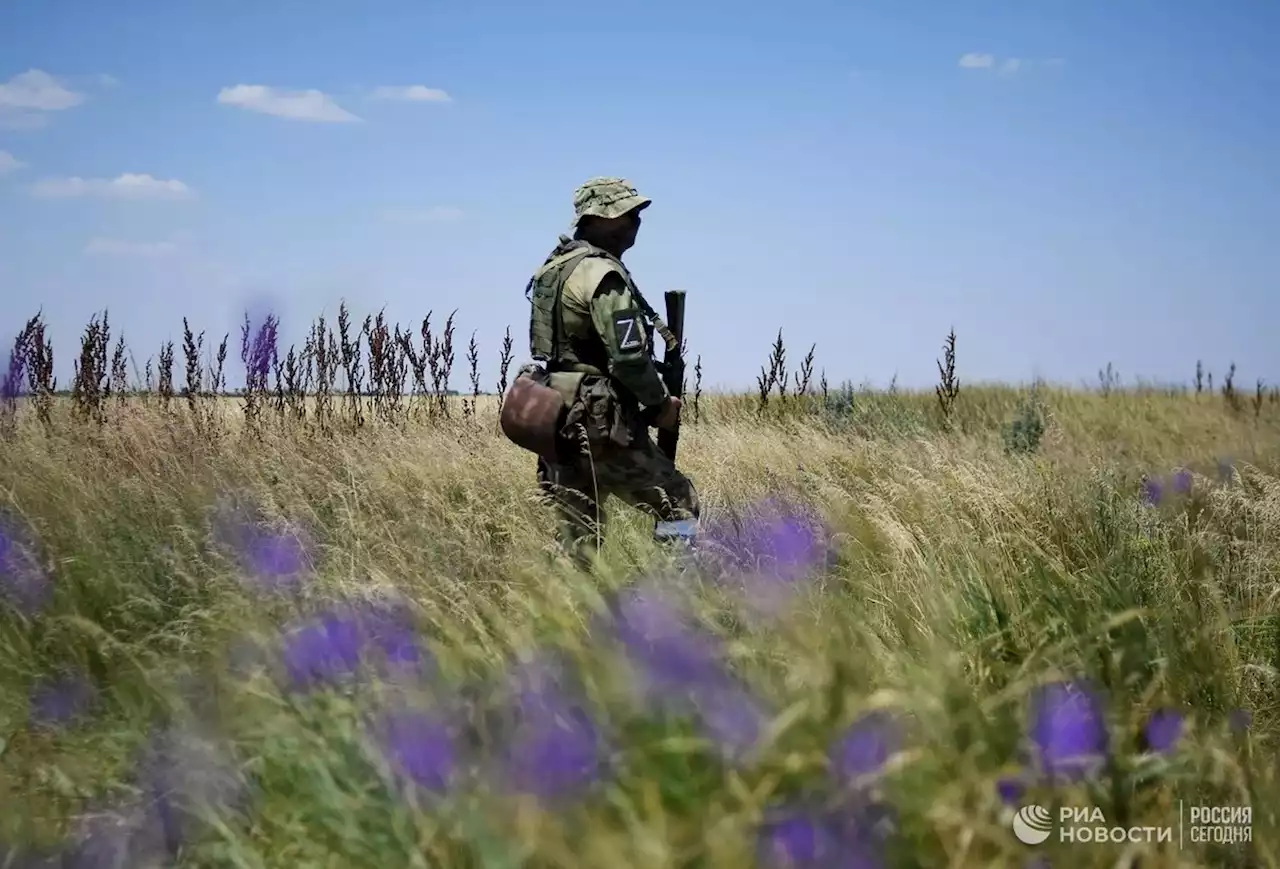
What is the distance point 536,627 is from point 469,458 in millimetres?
4250

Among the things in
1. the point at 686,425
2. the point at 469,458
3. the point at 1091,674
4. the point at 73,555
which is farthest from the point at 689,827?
the point at 686,425

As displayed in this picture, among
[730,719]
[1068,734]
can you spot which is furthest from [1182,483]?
[730,719]

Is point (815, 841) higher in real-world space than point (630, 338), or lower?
lower

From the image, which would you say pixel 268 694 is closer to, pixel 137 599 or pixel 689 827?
pixel 689 827

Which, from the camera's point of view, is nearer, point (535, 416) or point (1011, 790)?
point (1011, 790)

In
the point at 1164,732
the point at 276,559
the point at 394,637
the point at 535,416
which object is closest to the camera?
the point at 1164,732

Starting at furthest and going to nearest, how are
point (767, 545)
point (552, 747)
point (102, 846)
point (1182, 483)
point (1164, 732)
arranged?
point (1182, 483) < point (767, 545) < point (102, 846) < point (1164, 732) < point (552, 747)

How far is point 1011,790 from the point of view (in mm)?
2055

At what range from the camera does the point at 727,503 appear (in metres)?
6.21

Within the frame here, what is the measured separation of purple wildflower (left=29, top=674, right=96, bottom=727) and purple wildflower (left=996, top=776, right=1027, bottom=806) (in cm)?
296

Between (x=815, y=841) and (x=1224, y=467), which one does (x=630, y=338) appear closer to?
(x=815, y=841)

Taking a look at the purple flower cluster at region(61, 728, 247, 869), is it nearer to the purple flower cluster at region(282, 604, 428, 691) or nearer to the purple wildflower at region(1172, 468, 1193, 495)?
the purple flower cluster at region(282, 604, 428, 691)

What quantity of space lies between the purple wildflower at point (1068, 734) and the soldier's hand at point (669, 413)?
2639 millimetres

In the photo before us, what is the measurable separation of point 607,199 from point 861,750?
326cm
